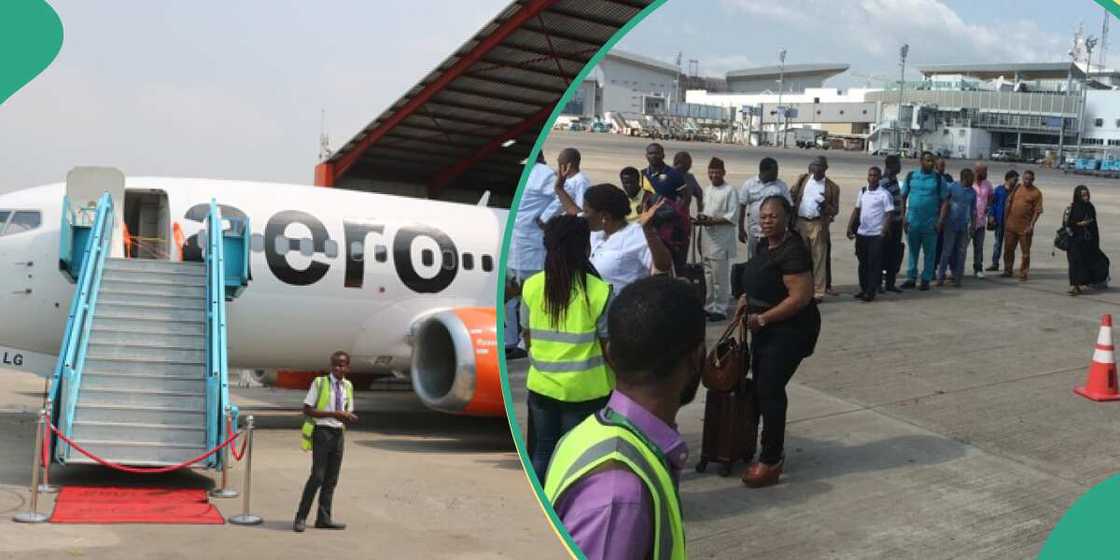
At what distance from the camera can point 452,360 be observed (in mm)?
18266

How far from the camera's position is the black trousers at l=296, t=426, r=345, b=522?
512 inches

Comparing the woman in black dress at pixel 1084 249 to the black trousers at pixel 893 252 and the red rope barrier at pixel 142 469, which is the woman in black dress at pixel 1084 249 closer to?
the black trousers at pixel 893 252

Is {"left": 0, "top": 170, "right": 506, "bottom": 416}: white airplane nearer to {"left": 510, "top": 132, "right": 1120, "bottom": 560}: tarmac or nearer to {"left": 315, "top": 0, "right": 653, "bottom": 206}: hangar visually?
{"left": 315, "top": 0, "right": 653, "bottom": 206}: hangar

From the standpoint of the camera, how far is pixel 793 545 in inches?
131

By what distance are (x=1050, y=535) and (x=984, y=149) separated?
1267mm

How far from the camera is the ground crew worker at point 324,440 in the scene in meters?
13.0

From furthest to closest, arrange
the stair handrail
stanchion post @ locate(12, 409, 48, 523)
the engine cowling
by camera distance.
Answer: the engine cowling → the stair handrail → stanchion post @ locate(12, 409, 48, 523)

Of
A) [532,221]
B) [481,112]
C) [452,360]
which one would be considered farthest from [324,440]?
[481,112]

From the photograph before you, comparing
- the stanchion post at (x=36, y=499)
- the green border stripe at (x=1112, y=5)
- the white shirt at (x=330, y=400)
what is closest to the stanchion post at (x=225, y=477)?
the white shirt at (x=330, y=400)

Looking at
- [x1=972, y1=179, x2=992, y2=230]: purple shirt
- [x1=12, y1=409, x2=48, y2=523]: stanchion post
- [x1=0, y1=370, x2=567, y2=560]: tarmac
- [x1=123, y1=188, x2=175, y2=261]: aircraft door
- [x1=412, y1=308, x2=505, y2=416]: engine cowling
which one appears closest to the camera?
[x1=972, y1=179, x2=992, y2=230]: purple shirt

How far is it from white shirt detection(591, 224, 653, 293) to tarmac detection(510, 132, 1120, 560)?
154 mm

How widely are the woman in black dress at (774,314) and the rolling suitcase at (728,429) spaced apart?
0.13ft

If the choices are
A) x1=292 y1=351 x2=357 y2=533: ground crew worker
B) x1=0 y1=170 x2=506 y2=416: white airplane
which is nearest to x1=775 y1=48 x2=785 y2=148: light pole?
x1=292 y1=351 x2=357 y2=533: ground crew worker

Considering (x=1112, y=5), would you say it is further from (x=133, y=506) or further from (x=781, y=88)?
(x=133, y=506)
